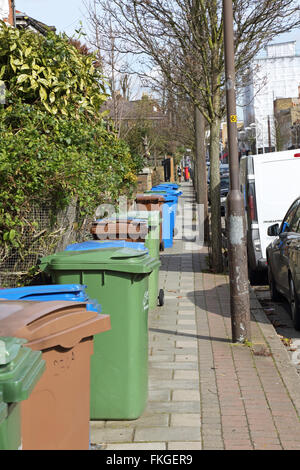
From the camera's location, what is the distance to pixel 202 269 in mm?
13547

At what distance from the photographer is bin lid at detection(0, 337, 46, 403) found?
9.05 feet

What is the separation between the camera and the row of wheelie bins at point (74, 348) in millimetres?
3068

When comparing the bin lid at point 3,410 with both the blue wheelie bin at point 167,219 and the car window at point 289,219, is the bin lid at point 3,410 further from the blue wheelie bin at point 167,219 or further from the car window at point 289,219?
the blue wheelie bin at point 167,219

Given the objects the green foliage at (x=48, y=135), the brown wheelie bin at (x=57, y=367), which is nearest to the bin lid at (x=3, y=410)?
the brown wheelie bin at (x=57, y=367)

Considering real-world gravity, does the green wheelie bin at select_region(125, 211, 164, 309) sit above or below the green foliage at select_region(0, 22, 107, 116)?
below

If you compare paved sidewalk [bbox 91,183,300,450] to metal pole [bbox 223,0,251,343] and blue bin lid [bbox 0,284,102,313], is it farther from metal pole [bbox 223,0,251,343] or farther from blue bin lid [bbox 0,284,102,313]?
blue bin lid [bbox 0,284,102,313]

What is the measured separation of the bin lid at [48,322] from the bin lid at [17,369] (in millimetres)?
238

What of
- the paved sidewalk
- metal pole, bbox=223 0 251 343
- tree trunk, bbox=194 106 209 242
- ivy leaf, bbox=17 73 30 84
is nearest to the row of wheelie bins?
the paved sidewalk

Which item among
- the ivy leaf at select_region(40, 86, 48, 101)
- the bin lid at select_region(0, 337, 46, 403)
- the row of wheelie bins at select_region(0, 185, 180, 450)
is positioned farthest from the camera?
the ivy leaf at select_region(40, 86, 48, 101)

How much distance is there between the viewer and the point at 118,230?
8.82 meters

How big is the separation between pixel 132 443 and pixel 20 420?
1.95 meters

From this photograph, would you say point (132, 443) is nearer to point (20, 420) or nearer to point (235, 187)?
point (20, 420)

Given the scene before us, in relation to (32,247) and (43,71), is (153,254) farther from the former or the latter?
(43,71)
